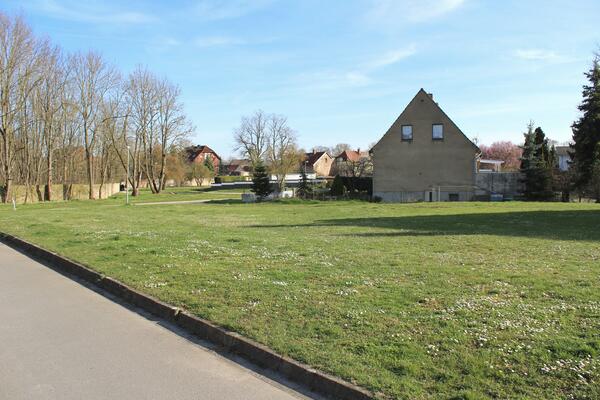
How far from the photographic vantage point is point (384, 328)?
5703 mm

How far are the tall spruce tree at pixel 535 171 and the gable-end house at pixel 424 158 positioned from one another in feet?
16.8

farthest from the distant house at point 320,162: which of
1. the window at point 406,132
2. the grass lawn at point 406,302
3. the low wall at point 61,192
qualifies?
the grass lawn at point 406,302

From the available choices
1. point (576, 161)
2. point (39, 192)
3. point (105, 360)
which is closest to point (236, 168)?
point (39, 192)

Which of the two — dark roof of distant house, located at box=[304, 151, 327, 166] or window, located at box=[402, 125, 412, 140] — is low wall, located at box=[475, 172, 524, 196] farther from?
dark roof of distant house, located at box=[304, 151, 327, 166]

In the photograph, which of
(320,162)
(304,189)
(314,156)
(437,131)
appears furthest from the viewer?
(314,156)

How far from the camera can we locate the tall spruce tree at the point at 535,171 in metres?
44.9

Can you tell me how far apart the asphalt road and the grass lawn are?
61cm

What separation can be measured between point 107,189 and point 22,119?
17.8 m

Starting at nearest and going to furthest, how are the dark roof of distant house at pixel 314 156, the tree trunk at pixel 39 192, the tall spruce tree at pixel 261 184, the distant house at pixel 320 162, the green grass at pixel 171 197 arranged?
the tall spruce tree at pixel 261 184, the tree trunk at pixel 39 192, the green grass at pixel 171 197, the distant house at pixel 320 162, the dark roof of distant house at pixel 314 156

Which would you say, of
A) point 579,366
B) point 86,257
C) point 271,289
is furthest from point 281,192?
point 579,366

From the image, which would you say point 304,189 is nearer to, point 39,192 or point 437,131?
point 437,131

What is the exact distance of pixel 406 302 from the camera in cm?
684

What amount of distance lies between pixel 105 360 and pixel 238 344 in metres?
1.48

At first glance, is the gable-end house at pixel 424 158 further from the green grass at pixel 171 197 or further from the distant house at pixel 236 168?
the distant house at pixel 236 168
